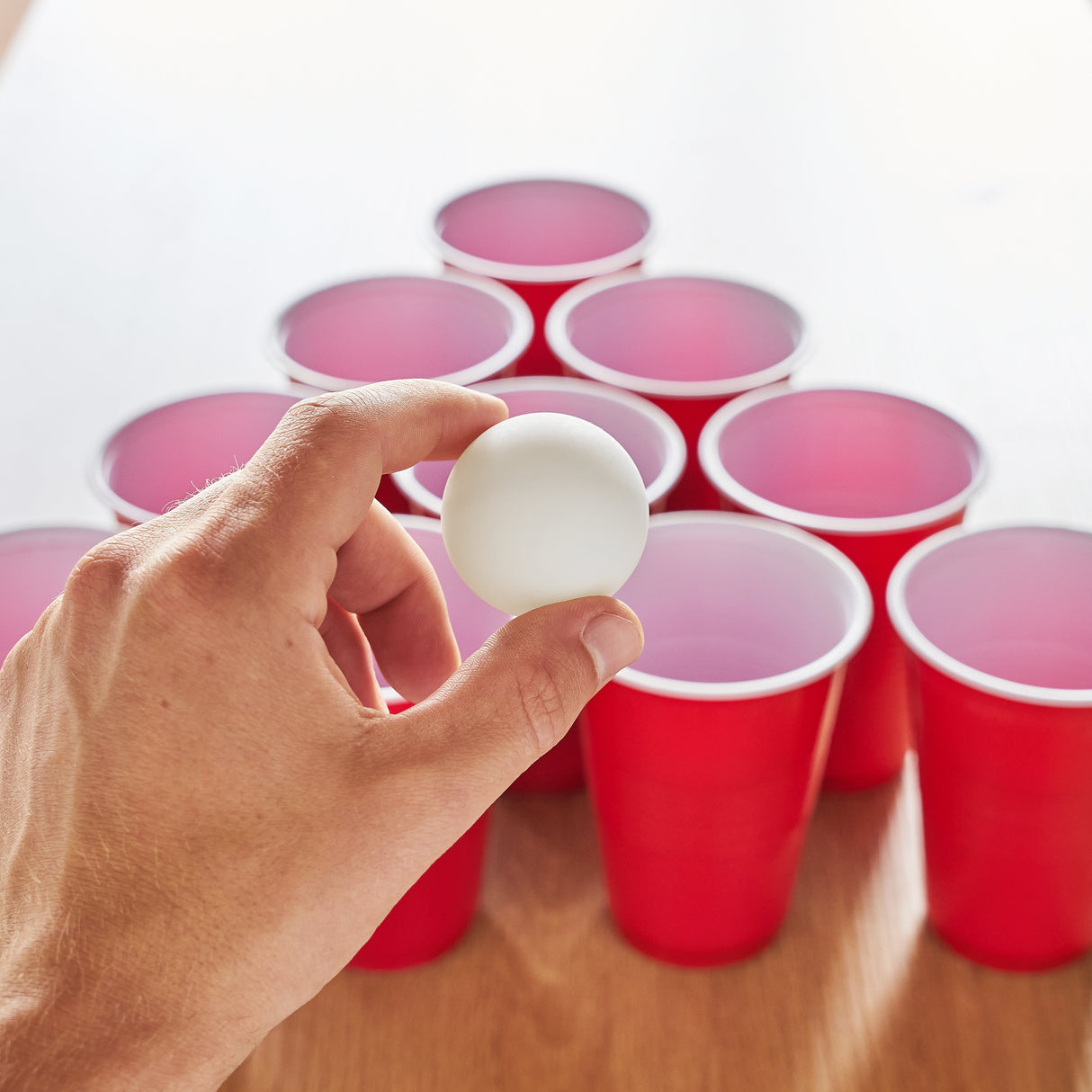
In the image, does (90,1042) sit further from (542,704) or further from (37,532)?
(37,532)

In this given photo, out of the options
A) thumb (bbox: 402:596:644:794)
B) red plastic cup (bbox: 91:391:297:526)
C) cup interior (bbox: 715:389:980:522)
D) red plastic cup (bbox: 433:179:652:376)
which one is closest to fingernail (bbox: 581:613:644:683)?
thumb (bbox: 402:596:644:794)

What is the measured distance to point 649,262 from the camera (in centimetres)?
122

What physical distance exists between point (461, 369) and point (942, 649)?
1.27 feet

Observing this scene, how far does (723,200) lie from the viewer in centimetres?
129

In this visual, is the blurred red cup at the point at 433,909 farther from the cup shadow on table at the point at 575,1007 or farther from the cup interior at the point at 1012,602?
the cup interior at the point at 1012,602

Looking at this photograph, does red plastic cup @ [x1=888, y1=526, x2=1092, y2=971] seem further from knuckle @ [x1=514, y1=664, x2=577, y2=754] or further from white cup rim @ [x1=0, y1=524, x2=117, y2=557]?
white cup rim @ [x1=0, y1=524, x2=117, y2=557]

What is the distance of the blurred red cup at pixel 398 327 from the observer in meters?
0.85

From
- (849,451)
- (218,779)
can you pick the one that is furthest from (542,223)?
(218,779)

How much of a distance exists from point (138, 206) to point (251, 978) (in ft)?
3.46

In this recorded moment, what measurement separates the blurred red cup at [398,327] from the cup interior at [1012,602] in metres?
0.33

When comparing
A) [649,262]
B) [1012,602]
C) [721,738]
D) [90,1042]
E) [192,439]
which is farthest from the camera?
[649,262]

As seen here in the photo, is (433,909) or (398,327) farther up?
(398,327)

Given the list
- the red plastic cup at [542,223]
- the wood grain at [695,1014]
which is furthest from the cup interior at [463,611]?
the red plastic cup at [542,223]

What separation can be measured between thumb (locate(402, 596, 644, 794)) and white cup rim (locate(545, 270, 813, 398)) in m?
0.30
